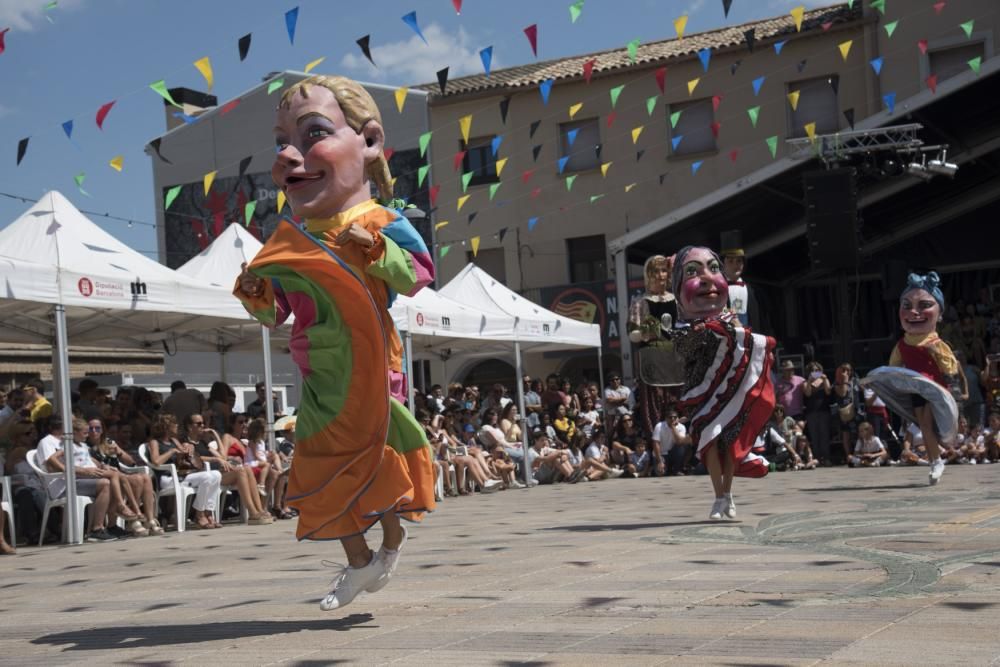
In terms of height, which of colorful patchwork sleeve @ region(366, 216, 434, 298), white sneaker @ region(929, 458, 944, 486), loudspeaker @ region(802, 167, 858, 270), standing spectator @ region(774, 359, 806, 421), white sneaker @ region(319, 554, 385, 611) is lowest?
white sneaker @ region(929, 458, 944, 486)

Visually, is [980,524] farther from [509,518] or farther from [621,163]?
[621,163]

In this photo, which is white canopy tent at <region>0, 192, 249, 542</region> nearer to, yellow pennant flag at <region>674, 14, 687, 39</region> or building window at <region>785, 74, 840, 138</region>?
yellow pennant flag at <region>674, 14, 687, 39</region>

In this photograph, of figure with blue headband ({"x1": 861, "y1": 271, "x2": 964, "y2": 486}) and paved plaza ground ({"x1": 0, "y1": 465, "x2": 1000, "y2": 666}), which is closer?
paved plaza ground ({"x1": 0, "y1": 465, "x2": 1000, "y2": 666})

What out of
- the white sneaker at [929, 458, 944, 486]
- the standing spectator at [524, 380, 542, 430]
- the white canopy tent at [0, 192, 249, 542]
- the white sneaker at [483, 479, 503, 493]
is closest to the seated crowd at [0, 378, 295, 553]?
the white canopy tent at [0, 192, 249, 542]

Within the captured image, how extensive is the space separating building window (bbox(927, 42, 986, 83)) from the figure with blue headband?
53.6 feet

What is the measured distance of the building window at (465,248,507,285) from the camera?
30281 millimetres

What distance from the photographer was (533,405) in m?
19.0

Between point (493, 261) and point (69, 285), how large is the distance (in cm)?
2021

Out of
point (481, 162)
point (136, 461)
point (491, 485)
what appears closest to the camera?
point (136, 461)

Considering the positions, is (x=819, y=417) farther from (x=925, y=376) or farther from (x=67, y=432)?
(x=67, y=432)

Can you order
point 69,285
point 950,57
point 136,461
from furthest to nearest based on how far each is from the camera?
point 950,57, point 136,461, point 69,285

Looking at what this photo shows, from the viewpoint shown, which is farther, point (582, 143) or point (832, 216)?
point (582, 143)

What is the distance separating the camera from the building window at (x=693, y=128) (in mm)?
28125

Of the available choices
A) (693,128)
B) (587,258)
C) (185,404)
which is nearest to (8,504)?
(185,404)
